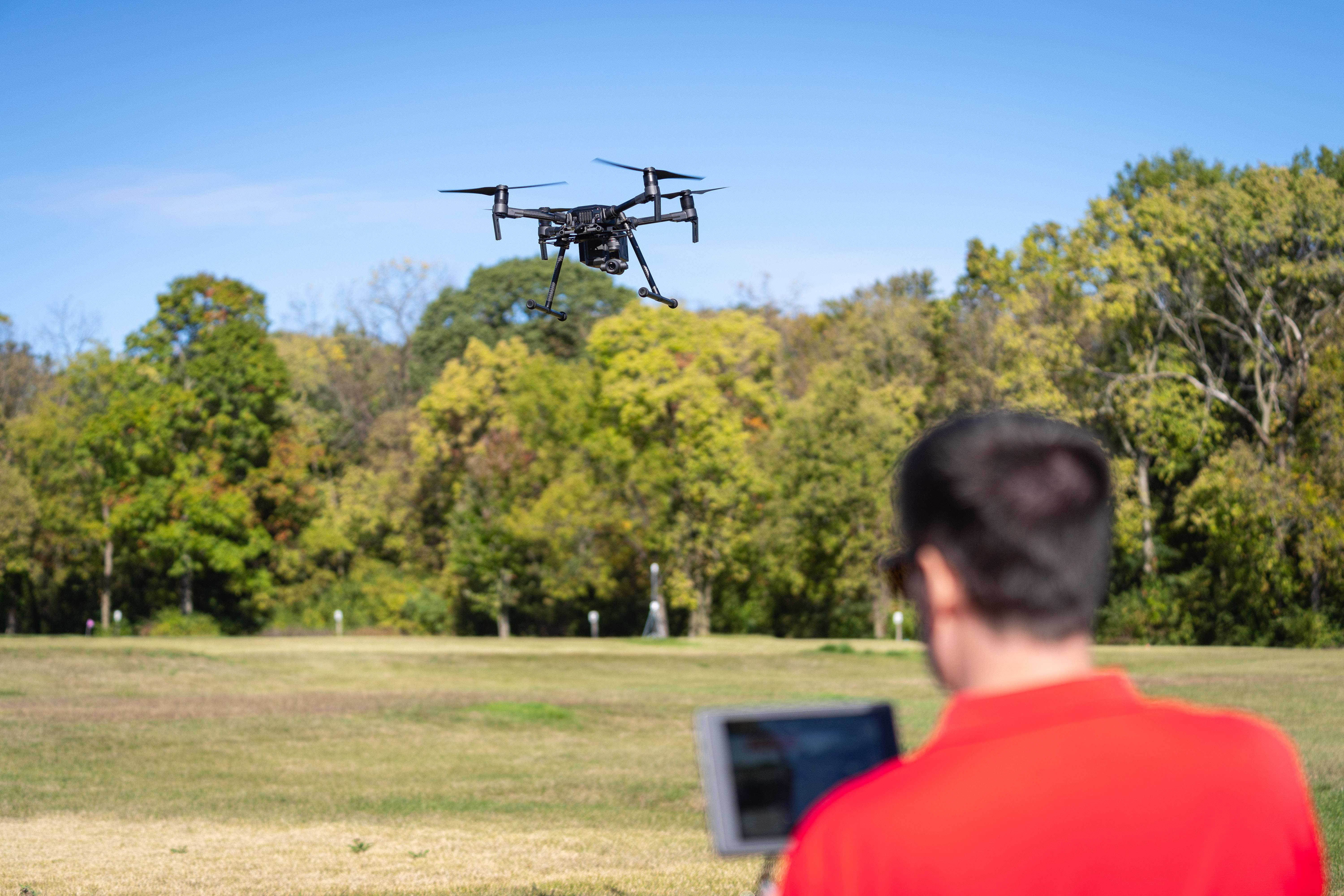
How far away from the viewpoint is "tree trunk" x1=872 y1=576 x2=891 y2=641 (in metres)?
51.2

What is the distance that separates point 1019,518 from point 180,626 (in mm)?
53515

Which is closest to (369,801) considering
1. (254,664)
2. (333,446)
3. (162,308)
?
(254,664)

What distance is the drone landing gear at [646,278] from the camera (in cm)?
961

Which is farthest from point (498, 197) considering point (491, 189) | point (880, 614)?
point (880, 614)

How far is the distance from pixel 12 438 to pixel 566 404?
23383 millimetres

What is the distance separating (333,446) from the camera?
205 ft

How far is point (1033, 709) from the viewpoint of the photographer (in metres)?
1.51

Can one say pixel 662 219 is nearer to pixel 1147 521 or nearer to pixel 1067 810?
pixel 1067 810

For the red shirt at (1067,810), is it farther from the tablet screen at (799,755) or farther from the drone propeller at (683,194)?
the drone propeller at (683,194)

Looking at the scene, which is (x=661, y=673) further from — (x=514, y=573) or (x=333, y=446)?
(x=333, y=446)

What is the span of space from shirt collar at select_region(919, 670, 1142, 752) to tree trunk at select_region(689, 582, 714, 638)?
50724 millimetres

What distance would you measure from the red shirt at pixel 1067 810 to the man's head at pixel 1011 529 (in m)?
0.10

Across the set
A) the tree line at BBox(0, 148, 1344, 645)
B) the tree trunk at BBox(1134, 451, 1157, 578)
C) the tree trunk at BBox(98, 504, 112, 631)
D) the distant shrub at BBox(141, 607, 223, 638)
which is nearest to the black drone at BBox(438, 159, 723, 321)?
the tree line at BBox(0, 148, 1344, 645)

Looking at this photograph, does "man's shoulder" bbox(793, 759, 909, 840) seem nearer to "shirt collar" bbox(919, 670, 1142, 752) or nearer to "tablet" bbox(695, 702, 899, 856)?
"shirt collar" bbox(919, 670, 1142, 752)
